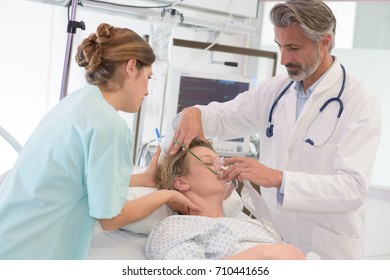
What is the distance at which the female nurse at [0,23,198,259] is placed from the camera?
60.0 inches

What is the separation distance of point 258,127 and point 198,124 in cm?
39

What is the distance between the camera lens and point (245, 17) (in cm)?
367

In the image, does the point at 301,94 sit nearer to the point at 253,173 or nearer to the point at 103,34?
the point at 253,173

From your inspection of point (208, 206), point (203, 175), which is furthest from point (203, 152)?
point (208, 206)

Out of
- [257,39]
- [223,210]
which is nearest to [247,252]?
[223,210]

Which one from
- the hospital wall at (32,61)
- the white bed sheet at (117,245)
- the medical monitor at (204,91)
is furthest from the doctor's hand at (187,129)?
the hospital wall at (32,61)

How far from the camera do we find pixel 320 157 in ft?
6.98

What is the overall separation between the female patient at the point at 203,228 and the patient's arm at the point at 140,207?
8 centimetres

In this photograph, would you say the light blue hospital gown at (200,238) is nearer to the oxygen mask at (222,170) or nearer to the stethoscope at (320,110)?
the oxygen mask at (222,170)

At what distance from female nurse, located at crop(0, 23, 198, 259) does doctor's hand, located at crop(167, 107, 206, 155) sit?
463 mm

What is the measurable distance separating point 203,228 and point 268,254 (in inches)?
10.7

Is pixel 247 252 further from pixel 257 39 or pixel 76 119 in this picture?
pixel 257 39

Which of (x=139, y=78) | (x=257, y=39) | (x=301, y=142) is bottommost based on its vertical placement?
(x=301, y=142)

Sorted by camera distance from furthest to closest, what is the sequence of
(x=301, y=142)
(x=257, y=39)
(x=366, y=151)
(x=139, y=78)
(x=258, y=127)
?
(x=257, y=39)
(x=258, y=127)
(x=301, y=142)
(x=366, y=151)
(x=139, y=78)
